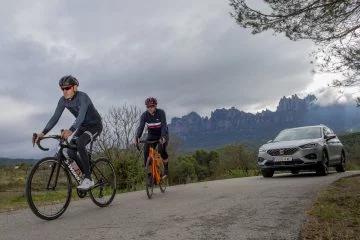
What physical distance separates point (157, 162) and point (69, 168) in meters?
3.26

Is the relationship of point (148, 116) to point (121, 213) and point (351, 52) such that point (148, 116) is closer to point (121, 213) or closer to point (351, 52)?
point (121, 213)

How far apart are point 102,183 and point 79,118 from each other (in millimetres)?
1529

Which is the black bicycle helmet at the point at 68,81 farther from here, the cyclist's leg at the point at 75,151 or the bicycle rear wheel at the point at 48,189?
the bicycle rear wheel at the point at 48,189

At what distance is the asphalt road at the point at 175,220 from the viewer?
16.5ft

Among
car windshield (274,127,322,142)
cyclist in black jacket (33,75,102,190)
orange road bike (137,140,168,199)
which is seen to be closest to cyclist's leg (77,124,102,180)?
cyclist in black jacket (33,75,102,190)

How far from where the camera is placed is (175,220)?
5.88 m

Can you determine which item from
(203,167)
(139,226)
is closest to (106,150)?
(139,226)

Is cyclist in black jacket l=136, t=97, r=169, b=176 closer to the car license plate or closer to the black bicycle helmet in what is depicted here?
the black bicycle helmet

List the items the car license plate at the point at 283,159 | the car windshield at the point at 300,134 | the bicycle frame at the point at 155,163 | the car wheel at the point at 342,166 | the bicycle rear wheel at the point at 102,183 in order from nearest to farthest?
the bicycle rear wheel at the point at 102,183, the bicycle frame at the point at 155,163, the car license plate at the point at 283,159, the car windshield at the point at 300,134, the car wheel at the point at 342,166

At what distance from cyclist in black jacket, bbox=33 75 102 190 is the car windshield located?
31.7 feet

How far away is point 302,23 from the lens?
32.8ft

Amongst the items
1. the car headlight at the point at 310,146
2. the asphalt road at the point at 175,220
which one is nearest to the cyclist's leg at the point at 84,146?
the asphalt road at the point at 175,220

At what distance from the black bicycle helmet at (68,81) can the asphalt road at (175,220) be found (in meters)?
1.95

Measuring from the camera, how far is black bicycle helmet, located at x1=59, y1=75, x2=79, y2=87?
6938 millimetres
